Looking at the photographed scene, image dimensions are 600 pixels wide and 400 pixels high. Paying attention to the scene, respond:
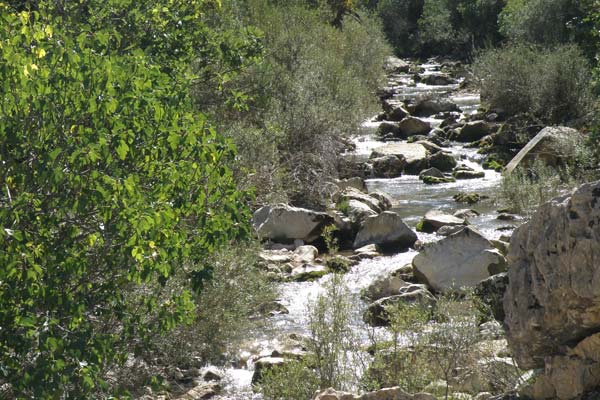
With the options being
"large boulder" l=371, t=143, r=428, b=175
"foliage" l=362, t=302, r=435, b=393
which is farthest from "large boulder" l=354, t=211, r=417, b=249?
"foliage" l=362, t=302, r=435, b=393

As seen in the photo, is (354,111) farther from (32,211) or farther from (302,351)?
(32,211)

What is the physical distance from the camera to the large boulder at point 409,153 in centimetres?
2308

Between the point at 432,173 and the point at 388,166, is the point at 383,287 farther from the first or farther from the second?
the point at 388,166

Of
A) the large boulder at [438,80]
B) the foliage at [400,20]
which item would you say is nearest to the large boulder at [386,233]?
the large boulder at [438,80]

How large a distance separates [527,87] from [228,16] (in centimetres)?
1189

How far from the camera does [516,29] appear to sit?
3625 cm

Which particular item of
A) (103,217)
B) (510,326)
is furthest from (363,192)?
(103,217)

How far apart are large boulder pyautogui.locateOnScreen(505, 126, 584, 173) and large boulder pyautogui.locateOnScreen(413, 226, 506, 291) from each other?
7.56 meters

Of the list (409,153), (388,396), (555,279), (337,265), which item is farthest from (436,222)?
(555,279)

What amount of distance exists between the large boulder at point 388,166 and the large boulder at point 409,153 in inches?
8.0

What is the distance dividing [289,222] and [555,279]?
33.4 ft

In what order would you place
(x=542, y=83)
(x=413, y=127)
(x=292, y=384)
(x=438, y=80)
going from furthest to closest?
(x=438, y=80), (x=413, y=127), (x=542, y=83), (x=292, y=384)

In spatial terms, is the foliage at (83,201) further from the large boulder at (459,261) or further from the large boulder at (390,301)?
the large boulder at (459,261)

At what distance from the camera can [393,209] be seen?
1886cm
